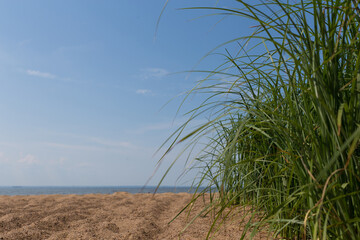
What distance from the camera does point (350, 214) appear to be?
0.95 metres

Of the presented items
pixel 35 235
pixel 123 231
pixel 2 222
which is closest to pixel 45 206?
pixel 2 222

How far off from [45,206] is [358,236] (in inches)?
135

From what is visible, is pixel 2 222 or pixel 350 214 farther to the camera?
pixel 2 222

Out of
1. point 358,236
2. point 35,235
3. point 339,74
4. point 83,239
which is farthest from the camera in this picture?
point 35,235

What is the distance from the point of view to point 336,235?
0.96 metres

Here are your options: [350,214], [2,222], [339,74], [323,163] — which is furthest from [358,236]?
[2,222]

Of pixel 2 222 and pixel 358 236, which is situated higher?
pixel 358 236

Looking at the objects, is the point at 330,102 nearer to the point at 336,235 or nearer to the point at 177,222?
the point at 336,235

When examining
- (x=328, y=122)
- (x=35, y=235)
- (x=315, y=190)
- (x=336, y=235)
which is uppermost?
(x=328, y=122)

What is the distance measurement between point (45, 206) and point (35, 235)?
1.34 metres

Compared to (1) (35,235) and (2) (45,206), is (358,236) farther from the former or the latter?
(2) (45,206)

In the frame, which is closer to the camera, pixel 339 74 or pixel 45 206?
pixel 339 74

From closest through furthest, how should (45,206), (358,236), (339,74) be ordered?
(358,236) < (339,74) < (45,206)

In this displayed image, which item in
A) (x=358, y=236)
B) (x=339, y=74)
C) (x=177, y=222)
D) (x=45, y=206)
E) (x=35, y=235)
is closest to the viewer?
(x=358, y=236)
